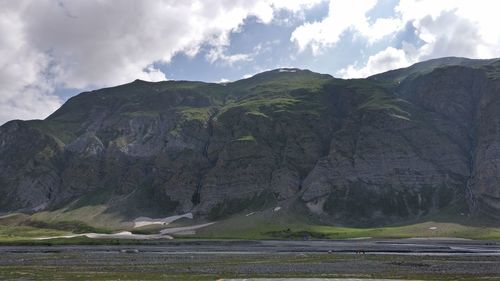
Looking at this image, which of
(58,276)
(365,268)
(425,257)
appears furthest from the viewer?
(425,257)

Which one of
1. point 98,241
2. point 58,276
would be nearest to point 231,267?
point 58,276

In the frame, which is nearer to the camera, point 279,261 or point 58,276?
point 58,276

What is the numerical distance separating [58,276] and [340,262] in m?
48.2

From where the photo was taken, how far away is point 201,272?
80188mm

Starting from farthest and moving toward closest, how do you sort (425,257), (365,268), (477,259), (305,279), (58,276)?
(425,257), (477,259), (365,268), (58,276), (305,279)

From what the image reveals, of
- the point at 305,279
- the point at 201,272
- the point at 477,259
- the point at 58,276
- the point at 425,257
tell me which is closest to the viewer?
the point at 305,279

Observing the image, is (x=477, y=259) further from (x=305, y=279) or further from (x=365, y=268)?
(x=305, y=279)

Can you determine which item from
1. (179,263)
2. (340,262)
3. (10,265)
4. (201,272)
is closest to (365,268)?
(340,262)

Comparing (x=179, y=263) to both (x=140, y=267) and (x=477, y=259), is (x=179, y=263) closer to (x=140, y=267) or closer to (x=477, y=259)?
(x=140, y=267)

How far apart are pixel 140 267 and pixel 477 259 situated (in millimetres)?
59793

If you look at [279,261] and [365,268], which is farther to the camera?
[279,261]

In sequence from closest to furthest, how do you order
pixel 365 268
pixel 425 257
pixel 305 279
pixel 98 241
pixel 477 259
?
pixel 305 279 < pixel 365 268 < pixel 477 259 < pixel 425 257 < pixel 98 241

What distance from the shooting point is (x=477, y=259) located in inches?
3964

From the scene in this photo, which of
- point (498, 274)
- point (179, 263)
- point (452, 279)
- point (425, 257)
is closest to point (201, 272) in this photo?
point (179, 263)
